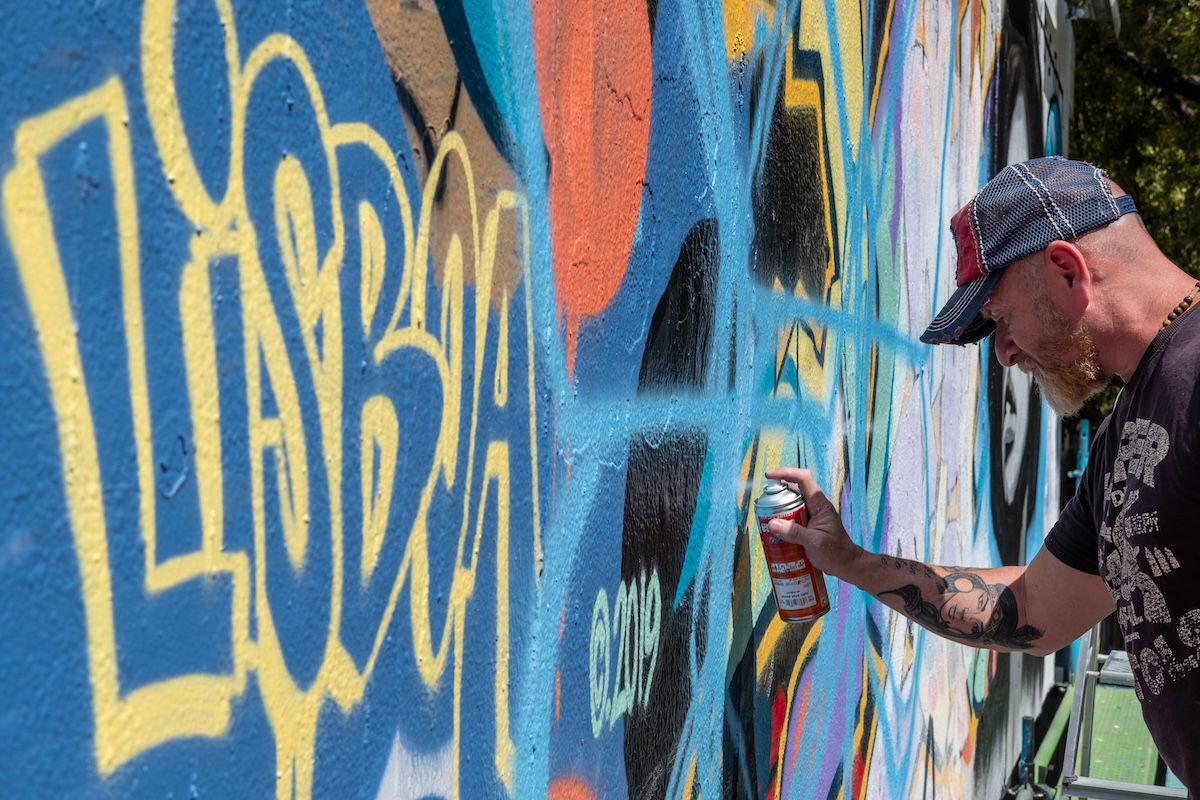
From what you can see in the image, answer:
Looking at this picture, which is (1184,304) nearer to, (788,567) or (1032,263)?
(1032,263)

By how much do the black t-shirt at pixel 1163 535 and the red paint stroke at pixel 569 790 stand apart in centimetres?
105

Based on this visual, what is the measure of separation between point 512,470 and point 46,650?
77cm

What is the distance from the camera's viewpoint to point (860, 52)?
3500 mm

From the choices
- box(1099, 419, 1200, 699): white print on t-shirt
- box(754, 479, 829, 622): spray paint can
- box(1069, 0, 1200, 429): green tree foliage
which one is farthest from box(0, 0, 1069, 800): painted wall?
box(1069, 0, 1200, 429): green tree foliage

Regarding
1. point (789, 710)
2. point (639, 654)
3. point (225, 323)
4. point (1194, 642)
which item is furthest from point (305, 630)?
point (789, 710)

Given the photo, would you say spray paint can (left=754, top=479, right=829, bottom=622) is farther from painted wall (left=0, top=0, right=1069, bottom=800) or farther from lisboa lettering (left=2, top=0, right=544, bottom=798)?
lisboa lettering (left=2, top=0, right=544, bottom=798)

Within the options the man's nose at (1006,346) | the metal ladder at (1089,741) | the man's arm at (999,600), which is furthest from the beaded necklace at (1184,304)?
the metal ladder at (1089,741)

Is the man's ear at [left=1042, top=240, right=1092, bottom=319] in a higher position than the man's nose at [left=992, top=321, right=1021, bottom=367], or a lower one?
higher

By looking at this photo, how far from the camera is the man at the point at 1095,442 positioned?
7.22ft

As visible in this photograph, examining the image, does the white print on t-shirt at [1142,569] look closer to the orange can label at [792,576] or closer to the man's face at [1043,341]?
the man's face at [1043,341]

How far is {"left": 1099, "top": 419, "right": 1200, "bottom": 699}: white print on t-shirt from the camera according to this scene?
2193 millimetres

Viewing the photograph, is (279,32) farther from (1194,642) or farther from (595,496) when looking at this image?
(1194,642)

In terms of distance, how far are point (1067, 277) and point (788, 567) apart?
0.75 m

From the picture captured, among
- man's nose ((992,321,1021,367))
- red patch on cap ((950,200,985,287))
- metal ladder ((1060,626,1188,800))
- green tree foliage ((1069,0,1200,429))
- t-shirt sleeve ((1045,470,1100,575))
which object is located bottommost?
metal ladder ((1060,626,1188,800))
